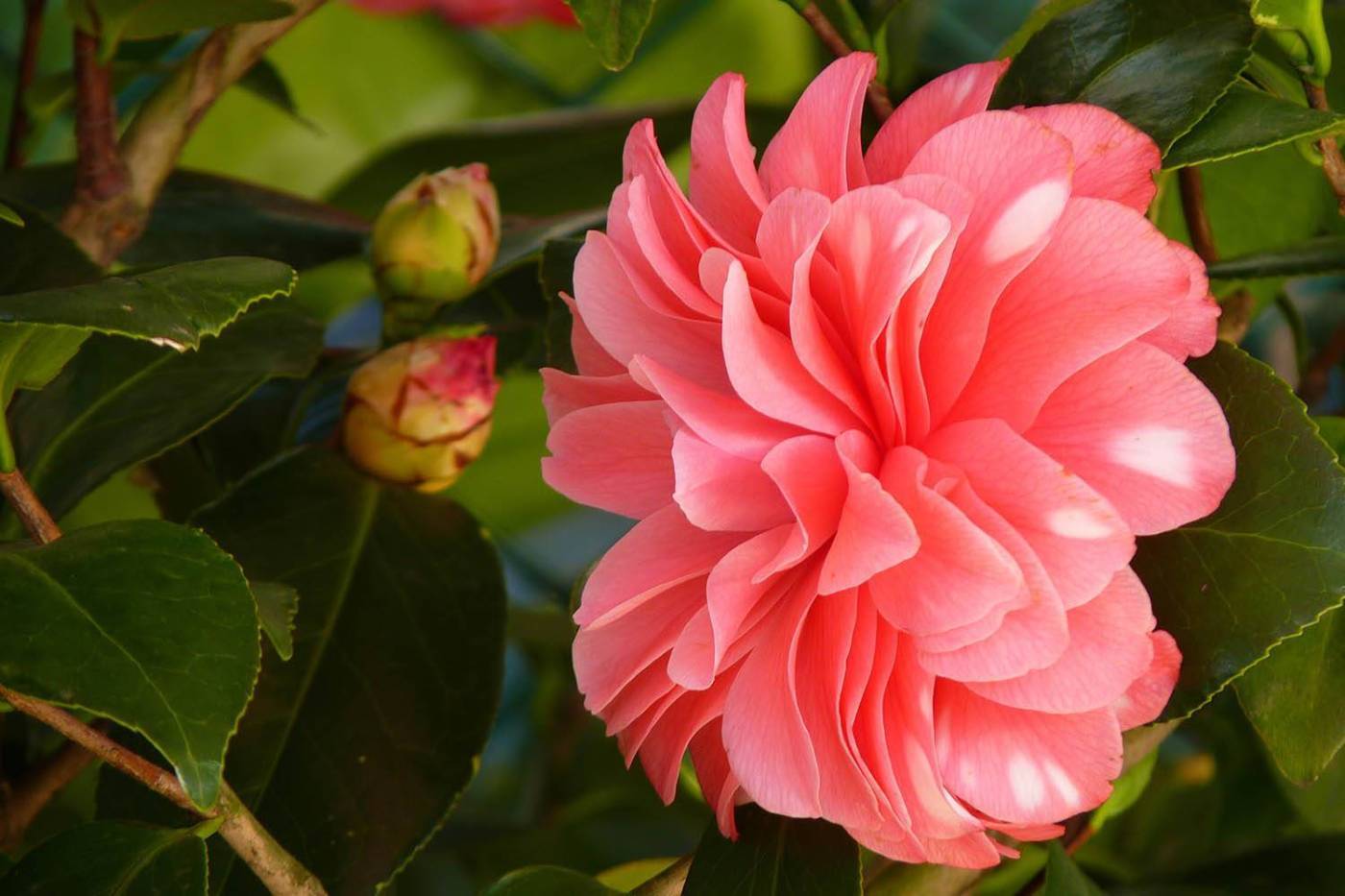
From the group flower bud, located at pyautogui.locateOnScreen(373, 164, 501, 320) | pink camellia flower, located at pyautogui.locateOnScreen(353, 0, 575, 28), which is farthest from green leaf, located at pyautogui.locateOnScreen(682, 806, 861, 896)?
pink camellia flower, located at pyautogui.locateOnScreen(353, 0, 575, 28)

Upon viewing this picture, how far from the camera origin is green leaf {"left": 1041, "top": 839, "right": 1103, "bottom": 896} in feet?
1.26

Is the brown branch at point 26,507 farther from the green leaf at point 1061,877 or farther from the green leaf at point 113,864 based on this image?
the green leaf at point 1061,877

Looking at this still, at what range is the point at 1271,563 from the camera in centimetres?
31

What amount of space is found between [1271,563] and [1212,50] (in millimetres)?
129

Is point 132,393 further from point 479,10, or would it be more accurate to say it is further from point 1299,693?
point 479,10

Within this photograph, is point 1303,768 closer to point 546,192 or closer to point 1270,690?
point 1270,690

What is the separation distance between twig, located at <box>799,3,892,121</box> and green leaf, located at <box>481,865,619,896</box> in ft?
0.74

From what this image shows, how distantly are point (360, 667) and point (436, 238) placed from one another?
15 centimetres

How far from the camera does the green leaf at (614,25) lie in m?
0.35

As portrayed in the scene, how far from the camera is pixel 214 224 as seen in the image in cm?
55

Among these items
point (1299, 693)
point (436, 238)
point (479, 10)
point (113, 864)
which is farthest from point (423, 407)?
point (479, 10)

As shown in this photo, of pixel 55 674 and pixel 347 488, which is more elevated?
pixel 55 674

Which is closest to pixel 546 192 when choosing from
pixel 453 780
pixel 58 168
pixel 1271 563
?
pixel 58 168

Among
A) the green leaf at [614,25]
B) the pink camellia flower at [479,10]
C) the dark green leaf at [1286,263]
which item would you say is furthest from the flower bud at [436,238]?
the pink camellia flower at [479,10]
